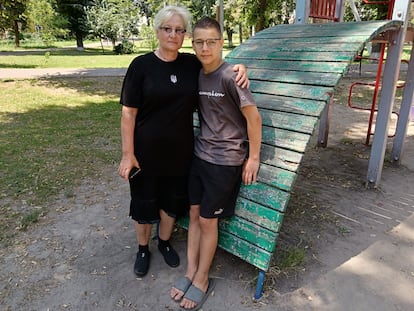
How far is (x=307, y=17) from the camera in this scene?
4.25 metres

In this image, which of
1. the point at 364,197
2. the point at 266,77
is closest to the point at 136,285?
the point at 266,77

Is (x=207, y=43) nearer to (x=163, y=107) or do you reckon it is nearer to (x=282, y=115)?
(x=163, y=107)

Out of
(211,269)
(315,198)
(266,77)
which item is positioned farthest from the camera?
(315,198)

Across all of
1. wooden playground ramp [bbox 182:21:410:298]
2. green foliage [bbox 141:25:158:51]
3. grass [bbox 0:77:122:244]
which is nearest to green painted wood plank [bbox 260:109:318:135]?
wooden playground ramp [bbox 182:21:410:298]

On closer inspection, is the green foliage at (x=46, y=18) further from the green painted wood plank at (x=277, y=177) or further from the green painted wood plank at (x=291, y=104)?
the green painted wood plank at (x=277, y=177)

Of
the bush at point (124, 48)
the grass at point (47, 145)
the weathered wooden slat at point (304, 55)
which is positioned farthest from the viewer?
the bush at point (124, 48)

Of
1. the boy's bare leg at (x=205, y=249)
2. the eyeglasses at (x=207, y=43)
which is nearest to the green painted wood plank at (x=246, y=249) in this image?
the boy's bare leg at (x=205, y=249)

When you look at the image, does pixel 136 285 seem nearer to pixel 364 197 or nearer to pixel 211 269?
pixel 211 269

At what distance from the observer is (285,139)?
248 cm

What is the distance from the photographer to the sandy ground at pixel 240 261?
239cm

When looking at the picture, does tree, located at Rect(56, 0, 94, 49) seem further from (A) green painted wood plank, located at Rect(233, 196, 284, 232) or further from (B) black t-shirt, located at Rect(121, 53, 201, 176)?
(A) green painted wood plank, located at Rect(233, 196, 284, 232)

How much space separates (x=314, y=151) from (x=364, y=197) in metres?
1.52

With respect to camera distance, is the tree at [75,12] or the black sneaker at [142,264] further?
the tree at [75,12]

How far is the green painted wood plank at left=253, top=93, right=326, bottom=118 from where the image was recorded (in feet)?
8.11
